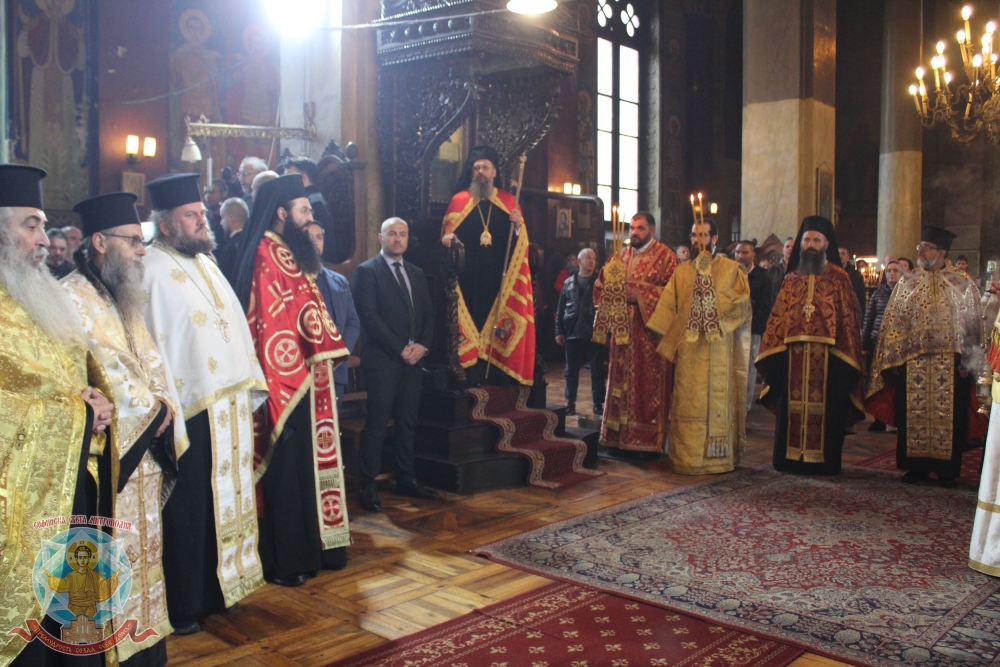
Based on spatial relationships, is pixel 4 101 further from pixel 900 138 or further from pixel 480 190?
pixel 900 138

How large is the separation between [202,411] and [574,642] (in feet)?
5.32

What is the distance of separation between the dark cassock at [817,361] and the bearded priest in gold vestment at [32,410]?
16.0 ft

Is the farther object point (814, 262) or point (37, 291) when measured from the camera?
point (814, 262)

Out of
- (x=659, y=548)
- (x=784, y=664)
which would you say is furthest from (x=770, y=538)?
(x=784, y=664)

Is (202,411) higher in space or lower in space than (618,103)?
lower

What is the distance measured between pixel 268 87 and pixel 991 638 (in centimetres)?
1033

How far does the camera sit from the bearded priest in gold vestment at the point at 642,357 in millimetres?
6508

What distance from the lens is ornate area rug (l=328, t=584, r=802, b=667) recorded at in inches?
119

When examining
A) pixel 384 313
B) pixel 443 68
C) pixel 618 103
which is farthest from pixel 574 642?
pixel 618 103

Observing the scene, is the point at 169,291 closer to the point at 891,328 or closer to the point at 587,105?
the point at 891,328

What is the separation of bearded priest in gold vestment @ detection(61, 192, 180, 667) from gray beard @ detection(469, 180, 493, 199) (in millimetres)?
3421

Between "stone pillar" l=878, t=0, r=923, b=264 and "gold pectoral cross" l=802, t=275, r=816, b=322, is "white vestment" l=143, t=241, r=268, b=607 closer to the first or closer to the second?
"gold pectoral cross" l=802, t=275, r=816, b=322

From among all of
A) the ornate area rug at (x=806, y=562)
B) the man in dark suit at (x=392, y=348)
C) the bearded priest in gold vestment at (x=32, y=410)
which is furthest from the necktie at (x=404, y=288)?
the bearded priest in gold vestment at (x=32, y=410)

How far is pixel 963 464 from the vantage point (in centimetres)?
648
